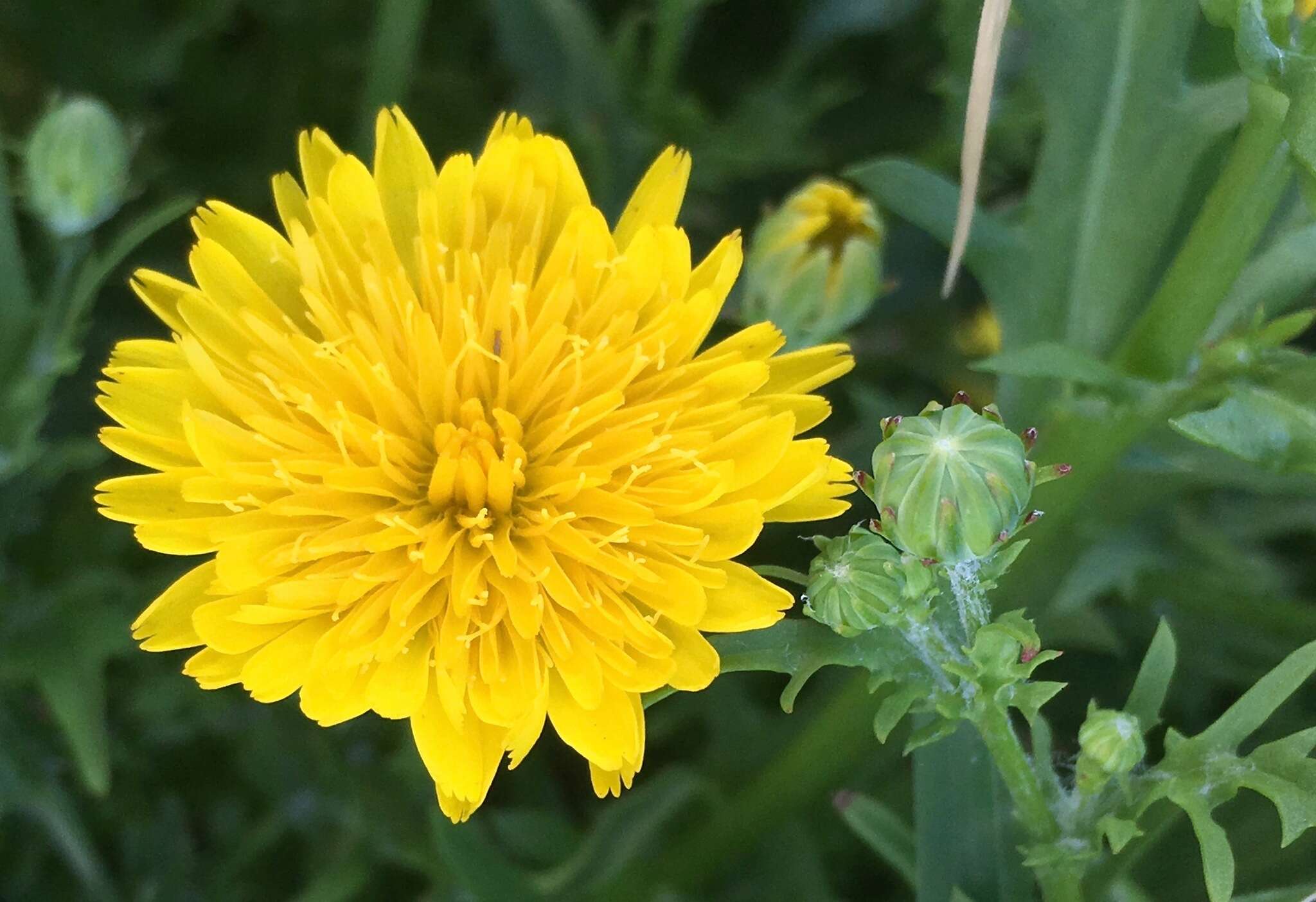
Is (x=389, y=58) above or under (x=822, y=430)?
above

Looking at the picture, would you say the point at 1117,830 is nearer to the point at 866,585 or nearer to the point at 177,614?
the point at 866,585

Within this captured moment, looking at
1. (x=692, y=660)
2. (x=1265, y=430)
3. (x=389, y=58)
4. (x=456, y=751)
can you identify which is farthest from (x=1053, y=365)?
(x=389, y=58)

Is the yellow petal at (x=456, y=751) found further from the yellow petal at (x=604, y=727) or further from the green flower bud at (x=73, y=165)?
the green flower bud at (x=73, y=165)

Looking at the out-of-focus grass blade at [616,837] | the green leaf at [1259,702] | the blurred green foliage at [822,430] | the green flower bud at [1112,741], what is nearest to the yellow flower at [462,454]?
the blurred green foliage at [822,430]

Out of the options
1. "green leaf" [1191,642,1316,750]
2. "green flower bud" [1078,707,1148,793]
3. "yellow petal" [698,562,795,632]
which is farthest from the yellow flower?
"green leaf" [1191,642,1316,750]

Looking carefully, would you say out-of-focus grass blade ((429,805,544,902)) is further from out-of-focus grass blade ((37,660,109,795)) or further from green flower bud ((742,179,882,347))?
green flower bud ((742,179,882,347))
